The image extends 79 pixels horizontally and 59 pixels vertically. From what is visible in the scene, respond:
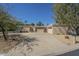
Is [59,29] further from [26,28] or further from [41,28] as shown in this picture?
[26,28]

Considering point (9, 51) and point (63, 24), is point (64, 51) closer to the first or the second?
point (63, 24)

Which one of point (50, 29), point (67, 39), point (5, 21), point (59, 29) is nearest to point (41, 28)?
point (50, 29)

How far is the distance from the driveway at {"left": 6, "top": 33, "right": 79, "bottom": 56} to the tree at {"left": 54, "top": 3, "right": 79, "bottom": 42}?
0.98 feet

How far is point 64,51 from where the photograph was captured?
25.5 ft

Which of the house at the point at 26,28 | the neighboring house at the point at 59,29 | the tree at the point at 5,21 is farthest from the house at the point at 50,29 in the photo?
the tree at the point at 5,21

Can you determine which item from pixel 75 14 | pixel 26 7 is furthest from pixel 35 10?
→ pixel 75 14

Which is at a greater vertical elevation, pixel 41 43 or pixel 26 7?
pixel 26 7

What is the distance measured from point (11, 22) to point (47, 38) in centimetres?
68

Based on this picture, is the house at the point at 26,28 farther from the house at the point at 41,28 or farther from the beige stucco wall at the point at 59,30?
the beige stucco wall at the point at 59,30

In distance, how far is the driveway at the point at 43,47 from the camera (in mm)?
7750

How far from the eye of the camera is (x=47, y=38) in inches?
308

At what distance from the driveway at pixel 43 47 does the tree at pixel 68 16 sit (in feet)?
0.98

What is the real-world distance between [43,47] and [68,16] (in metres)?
0.68

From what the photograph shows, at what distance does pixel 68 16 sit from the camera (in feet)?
25.6
